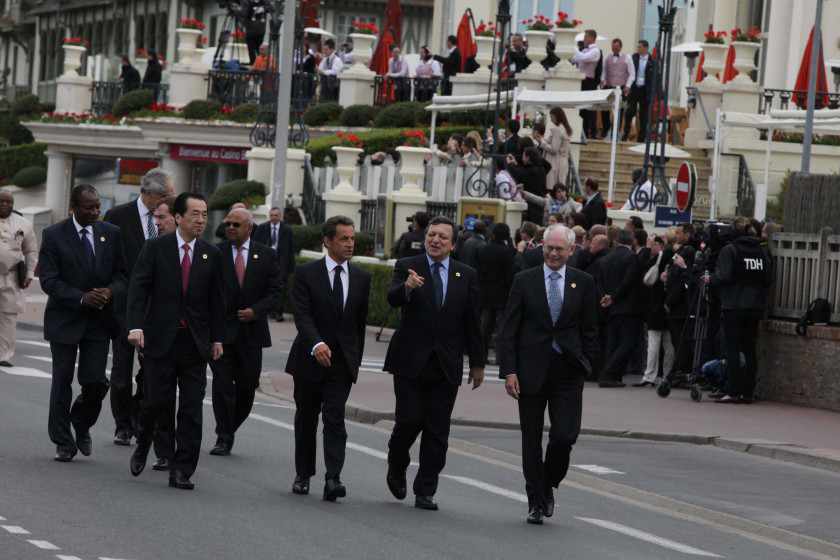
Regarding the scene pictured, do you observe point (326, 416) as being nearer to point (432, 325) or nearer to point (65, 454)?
point (432, 325)

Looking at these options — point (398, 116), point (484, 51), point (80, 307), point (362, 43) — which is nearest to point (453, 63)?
point (484, 51)

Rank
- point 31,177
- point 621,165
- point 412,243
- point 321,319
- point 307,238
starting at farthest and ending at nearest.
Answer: point 31,177 < point 621,165 < point 307,238 < point 412,243 < point 321,319

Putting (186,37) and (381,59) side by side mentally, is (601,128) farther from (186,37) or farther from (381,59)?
(186,37)

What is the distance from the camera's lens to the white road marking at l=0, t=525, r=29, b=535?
1070 cm

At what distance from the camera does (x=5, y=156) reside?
2340 inches

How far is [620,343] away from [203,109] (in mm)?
26099

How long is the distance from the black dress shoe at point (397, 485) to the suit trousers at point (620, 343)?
10.2 meters

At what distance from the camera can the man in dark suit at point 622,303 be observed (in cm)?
2283

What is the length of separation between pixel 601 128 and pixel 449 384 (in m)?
25.7

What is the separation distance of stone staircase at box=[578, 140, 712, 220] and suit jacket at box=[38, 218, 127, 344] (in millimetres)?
21658

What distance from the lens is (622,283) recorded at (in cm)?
2284

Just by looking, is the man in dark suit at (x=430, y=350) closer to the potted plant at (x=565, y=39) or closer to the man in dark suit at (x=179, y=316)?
the man in dark suit at (x=179, y=316)

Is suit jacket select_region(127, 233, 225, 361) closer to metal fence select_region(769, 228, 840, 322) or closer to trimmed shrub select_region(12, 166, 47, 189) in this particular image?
metal fence select_region(769, 228, 840, 322)

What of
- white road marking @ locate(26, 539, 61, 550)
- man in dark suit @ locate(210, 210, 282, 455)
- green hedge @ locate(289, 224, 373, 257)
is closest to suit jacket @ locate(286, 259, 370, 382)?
man in dark suit @ locate(210, 210, 282, 455)
